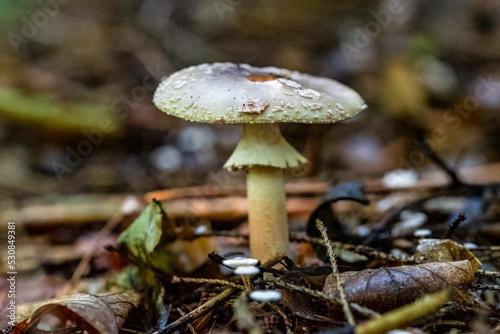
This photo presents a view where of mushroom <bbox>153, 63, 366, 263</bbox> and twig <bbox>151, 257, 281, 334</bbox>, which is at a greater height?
mushroom <bbox>153, 63, 366, 263</bbox>

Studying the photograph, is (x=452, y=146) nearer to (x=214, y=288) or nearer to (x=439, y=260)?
(x=439, y=260)

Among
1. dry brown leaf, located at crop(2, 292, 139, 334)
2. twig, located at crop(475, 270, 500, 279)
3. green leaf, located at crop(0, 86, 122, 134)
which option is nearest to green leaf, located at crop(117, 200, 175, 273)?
dry brown leaf, located at crop(2, 292, 139, 334)

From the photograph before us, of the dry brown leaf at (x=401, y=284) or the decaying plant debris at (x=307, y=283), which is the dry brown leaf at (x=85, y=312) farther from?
the dry brown leaf at (x=401, y=284)

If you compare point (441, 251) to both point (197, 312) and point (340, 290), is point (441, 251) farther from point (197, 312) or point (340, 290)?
point (197, 312)

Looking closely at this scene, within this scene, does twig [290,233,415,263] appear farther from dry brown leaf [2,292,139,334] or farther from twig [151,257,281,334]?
dry brown leaf [2,292,139,334]

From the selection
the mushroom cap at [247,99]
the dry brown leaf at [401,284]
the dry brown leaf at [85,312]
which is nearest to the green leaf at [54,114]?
the mushroom cap at [247,99]

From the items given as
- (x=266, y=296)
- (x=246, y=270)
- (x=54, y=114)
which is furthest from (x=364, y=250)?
(x=54, y=114)

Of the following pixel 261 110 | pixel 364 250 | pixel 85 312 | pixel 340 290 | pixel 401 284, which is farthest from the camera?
pixel 364 250
